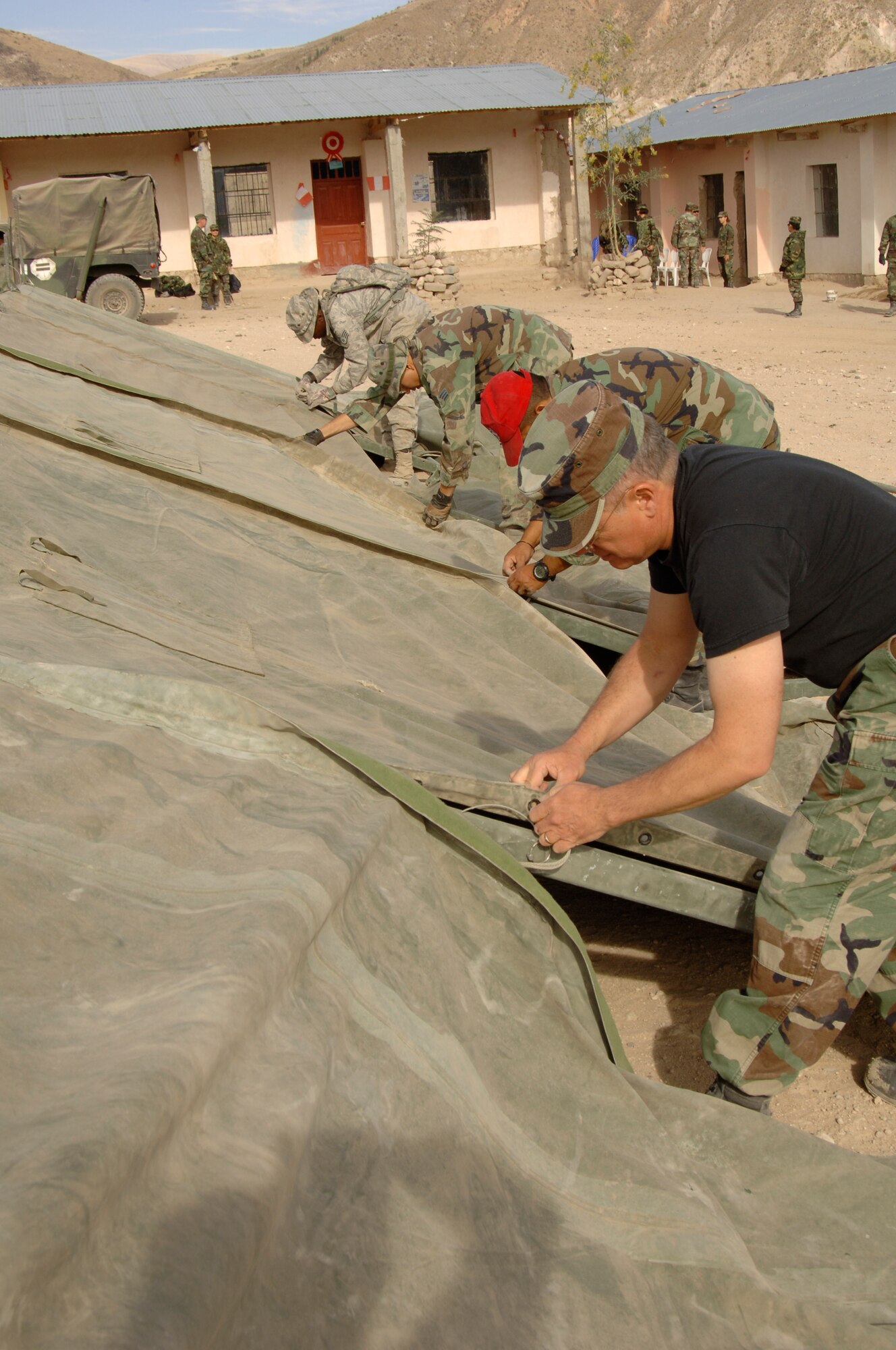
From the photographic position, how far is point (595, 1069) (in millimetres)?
1835

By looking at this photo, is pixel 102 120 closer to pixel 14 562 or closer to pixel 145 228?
pixel 145 228

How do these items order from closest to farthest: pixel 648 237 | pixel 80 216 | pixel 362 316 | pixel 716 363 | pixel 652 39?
1. pixel 362 316
2. pixel 716 363
3. pixel 80 216
4. pixel 648 237
5. pixel 652 39

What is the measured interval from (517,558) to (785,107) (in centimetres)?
1940

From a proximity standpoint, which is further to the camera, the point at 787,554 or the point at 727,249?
the point at 727,249

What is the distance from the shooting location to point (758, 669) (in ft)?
6.32

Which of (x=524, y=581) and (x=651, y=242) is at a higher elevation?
(x=651, y=242)

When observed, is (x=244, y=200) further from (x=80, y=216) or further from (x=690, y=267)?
(x=690, y=267)

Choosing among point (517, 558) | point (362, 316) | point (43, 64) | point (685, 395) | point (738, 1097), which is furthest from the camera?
point (43, 64)

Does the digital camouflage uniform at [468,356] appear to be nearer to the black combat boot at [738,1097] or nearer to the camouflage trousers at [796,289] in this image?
the black combat boot at [738,1097]

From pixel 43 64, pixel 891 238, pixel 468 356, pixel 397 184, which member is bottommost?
pixel 468 356

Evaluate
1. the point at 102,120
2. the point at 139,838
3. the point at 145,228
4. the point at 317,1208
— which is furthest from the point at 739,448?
the point at 102,120

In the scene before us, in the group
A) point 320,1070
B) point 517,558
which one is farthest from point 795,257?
point 320,1070

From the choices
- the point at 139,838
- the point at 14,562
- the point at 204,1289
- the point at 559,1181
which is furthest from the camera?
the point at 14,562

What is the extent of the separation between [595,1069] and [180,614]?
5.50 feet
